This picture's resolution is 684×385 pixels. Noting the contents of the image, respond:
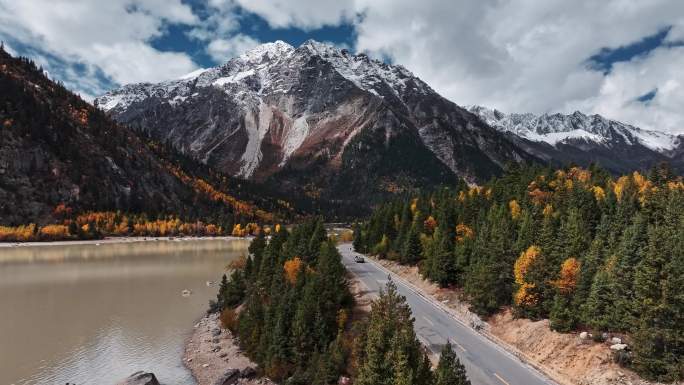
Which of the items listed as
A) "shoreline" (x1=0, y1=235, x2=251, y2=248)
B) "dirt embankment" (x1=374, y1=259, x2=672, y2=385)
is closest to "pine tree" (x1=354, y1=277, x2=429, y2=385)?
"dirt embankment" (x1=374, y1=259, x2=672, y2=385)

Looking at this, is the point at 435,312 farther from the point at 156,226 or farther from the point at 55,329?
the point at 156,226

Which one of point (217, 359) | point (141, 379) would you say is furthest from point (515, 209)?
point (141, 379)

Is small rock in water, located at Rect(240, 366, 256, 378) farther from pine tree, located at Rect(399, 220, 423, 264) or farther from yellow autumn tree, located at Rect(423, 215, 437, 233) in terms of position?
yellow autumn tree, located at Rect(423, 215, 437, 233)

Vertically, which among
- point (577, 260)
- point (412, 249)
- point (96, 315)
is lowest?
point (96, 315)

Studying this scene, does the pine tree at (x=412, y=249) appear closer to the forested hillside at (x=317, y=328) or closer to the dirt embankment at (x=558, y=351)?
the forested hillside at (x=317, y=328)

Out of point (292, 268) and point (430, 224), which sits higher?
point (430, 224)

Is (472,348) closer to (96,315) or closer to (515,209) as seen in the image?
(515,209)
